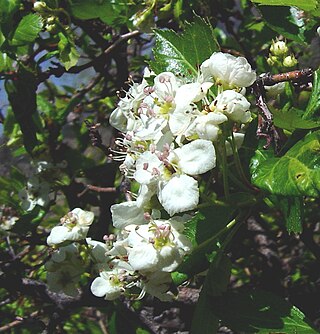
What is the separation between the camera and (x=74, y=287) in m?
1.40

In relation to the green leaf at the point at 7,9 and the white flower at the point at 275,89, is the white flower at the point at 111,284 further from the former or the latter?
the green leaf at the point at 7,9

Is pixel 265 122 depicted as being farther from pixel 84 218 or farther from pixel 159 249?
pixel 84 218

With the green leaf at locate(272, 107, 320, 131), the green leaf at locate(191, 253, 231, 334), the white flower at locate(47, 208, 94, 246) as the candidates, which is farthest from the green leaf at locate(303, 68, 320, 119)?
the white flower at locate(47, 208, 94, 246)

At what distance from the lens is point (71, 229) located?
4.26 ft

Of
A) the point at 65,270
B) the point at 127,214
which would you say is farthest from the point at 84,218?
the point at 127,214

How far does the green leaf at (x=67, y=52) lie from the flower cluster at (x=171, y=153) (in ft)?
1.62

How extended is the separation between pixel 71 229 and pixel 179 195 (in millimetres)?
511

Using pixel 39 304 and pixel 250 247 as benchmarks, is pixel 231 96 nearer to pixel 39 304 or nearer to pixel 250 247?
pixel 250 247

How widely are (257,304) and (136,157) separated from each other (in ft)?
1.02

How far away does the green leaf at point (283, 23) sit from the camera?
128 centimetres

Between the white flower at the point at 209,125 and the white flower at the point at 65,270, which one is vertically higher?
the white flower at the point at 209,125

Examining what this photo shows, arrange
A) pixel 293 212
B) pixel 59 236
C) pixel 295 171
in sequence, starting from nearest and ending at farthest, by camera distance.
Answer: pixel 295 171
pixel 293 212
pixel 59 236

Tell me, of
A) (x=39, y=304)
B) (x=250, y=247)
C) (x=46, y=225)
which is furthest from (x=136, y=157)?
(x=46, y=225)

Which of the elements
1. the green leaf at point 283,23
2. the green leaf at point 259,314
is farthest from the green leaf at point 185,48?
the green leaf at point 259,314
